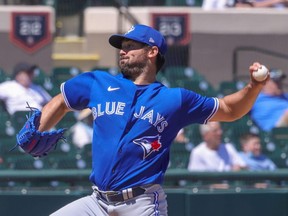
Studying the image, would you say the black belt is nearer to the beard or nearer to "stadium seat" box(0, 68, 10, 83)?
the beard

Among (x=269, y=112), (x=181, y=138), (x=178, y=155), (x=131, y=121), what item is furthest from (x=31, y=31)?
(x=131, y=121)

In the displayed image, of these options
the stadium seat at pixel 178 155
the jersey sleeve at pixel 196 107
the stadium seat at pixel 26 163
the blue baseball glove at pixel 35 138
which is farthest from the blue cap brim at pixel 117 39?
the stadium seat at pixel 178 155

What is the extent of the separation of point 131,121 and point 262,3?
689cm

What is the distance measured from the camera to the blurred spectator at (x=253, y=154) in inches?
340

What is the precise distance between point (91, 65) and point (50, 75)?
1117mm

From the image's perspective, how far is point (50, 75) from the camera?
33.2ft

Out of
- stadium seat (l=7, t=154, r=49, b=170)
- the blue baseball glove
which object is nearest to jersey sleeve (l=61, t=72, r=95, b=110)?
the blue baseball glove

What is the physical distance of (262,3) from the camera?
37.8 feet

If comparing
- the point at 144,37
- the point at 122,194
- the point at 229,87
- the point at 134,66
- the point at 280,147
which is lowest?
the point at 280,147

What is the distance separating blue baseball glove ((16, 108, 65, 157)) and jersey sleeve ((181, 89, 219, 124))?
69cm

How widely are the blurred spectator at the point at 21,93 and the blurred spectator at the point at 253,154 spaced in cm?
202

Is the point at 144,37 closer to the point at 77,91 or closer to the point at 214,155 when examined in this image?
the point at 77,91

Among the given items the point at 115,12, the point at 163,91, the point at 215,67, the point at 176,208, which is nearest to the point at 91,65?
the point at 115,12

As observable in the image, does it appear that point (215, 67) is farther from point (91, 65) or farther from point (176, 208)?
point (176, 208)
